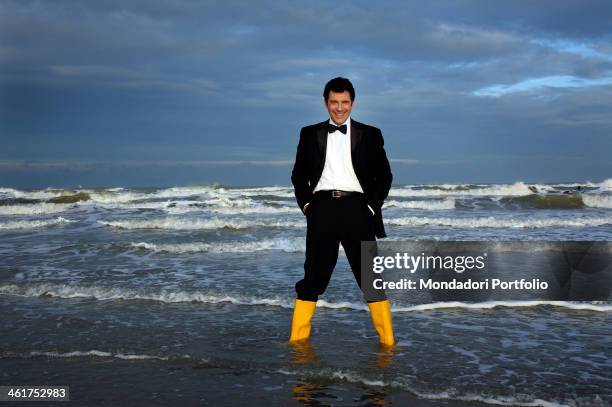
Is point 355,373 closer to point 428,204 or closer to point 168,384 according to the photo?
point 168,384

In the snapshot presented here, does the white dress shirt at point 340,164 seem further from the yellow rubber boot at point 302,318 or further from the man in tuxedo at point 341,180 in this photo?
the yellow rubber boot at point 302,318

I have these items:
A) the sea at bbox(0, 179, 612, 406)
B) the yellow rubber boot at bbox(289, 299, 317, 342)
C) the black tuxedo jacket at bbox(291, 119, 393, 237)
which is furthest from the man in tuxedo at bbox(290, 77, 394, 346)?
the sea at bbox(0, 179, 612, 406)

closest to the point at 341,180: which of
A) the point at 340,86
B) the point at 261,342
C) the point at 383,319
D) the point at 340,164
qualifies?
the point at 340,164

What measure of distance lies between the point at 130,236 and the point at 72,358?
10792 mm

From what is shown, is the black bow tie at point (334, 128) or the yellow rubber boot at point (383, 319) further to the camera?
the yellow rubber boot at point (383, 319)

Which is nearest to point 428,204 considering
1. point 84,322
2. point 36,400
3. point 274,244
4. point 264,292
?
point 274,244

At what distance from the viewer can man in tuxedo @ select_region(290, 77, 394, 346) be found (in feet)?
14.5

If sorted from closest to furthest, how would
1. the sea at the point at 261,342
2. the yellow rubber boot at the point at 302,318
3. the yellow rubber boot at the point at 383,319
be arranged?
the sea at the point at 261,342 < the yellow rubber boot at the point at 383,319 < the yellow rubber boot at the point at 302,318

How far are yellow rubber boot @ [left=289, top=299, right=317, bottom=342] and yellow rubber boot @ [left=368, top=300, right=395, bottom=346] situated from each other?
541 mm

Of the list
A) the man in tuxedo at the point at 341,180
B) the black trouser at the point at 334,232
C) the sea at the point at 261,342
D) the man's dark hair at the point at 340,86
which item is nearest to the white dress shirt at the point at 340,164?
the man in tuxedo at the point at 341,180

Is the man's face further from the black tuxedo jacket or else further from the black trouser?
the black trouser

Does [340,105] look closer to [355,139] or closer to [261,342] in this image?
[355,139]

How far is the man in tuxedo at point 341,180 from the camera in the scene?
4.41 meters

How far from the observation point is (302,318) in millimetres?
4816
